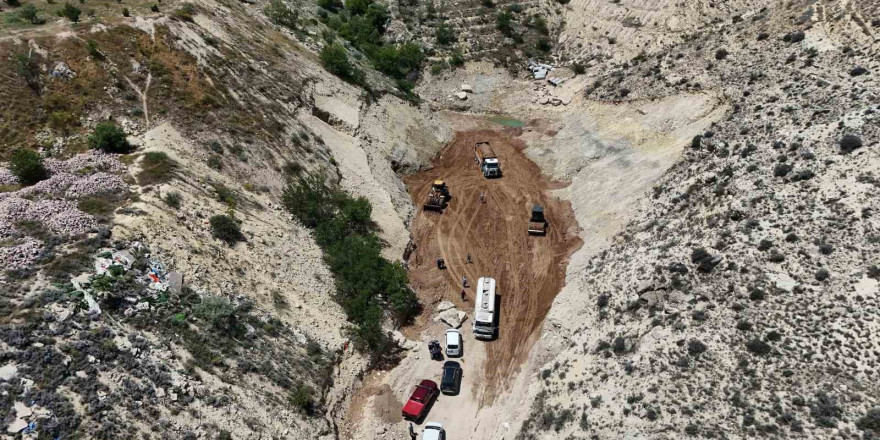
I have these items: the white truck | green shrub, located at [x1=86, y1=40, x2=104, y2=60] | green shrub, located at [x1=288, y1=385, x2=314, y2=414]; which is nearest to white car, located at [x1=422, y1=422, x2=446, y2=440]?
green shrub, located at [x1=288, y1=385, x2=314, y2=414]

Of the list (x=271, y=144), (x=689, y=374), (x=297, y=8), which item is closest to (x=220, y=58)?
(x=271, y=144)

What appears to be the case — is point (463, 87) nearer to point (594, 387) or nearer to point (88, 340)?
point (594, 387)

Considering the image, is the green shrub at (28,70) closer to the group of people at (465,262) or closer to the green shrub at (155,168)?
the green shrub at (155,168)

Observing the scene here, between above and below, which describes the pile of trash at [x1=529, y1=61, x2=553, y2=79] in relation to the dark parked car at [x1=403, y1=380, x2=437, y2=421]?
above

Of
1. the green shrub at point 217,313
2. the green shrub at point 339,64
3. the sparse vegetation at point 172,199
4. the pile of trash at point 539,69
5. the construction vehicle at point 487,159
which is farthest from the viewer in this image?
the pile of trash at point 539,69

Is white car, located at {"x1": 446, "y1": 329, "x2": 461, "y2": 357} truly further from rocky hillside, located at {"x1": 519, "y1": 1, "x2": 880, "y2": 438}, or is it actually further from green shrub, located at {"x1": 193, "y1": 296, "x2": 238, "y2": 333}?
green shrub, located at {"x1": 193, "y1": 296, "x2": 238, "y2": 333}

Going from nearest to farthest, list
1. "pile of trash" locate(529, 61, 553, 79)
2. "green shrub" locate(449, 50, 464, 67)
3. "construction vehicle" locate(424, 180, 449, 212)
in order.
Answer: "construction vehicle" locate(424, 180, 449, 212) < "pile of trash" locate(529, 61, 553, 79) < "green shrub" locate(449, 50, 464, 67)

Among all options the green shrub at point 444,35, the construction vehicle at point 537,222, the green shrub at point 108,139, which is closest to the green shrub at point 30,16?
the green shrub at point 108,139
